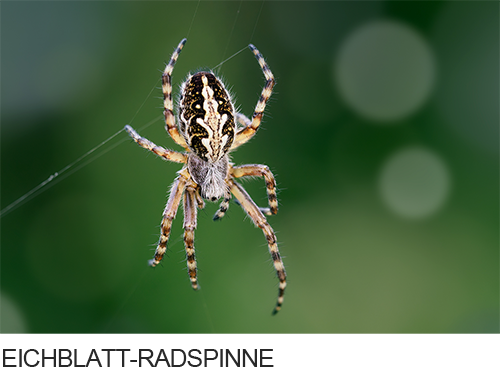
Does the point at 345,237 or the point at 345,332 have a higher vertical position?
the point at 345,237

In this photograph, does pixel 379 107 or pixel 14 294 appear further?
pixel 379 107

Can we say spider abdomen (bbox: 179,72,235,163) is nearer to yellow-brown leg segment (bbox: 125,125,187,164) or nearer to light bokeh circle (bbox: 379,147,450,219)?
yellow-brown leg segment (bbox: 125,125,187,164)

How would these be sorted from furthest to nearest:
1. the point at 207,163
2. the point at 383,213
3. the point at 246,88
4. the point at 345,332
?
the point at 383,213 → the point at 246,88 → the point at 345,332 → the point at 207,163

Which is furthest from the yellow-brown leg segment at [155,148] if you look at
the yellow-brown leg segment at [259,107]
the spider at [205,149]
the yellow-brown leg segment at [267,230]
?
the yellow-brown leg segment at [267,230]

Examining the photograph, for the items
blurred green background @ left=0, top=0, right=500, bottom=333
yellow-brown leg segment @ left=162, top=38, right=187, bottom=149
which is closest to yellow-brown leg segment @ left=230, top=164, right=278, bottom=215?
yellow-brown leg segment @ left=162, top=38, right=187, bottom=149

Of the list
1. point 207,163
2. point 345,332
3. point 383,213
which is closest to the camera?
point 207,163

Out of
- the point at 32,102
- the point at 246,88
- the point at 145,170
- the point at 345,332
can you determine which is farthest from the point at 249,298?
the point at 32,102

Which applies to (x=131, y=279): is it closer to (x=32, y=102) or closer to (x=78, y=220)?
(x=78, y=220)
